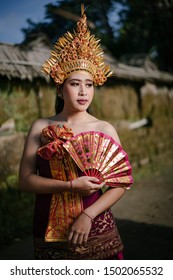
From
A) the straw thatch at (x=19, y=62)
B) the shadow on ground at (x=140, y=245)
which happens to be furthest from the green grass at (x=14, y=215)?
the straw thatch at (x=19, y=62)

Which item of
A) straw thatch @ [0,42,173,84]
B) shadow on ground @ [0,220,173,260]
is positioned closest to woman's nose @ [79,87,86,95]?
shadow on ground @ [0,220,173,260]

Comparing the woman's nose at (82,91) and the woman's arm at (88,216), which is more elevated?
the woman's nose at (82,91)

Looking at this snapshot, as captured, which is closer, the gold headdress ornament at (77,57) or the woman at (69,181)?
the woman at (69,181)

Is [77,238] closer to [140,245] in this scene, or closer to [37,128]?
[37,128]

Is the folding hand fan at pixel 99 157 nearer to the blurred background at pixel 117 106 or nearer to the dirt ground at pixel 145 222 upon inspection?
the blurred background at pixel 117 106

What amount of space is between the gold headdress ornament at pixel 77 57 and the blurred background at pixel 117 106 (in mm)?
272

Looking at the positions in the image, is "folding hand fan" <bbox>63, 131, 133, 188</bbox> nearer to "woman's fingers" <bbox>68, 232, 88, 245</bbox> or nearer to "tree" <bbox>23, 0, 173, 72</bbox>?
"woman's fingers" <bbox>68, 232, 88, 245</bbox>

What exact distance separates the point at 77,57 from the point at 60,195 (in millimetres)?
766

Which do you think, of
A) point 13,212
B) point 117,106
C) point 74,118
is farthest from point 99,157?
point 117,106

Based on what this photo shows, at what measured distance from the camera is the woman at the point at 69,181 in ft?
5.54

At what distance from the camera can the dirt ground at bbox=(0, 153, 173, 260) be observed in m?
3.60

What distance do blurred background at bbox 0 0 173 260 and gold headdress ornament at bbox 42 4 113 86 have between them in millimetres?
272

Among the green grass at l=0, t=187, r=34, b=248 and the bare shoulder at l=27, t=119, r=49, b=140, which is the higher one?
the bare shoulder at l=27, t=119, r=49, b=140
